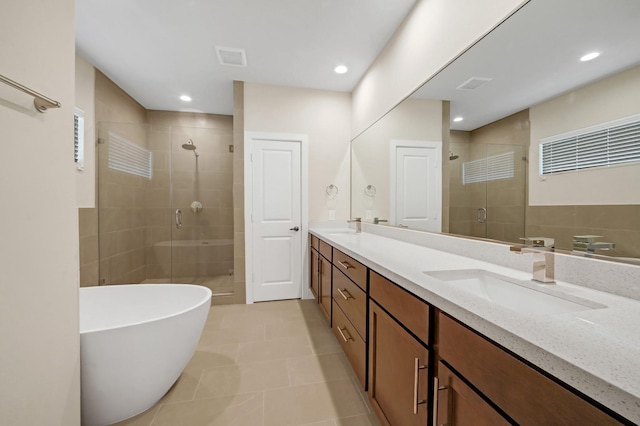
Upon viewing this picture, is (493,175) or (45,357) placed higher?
(493,175)

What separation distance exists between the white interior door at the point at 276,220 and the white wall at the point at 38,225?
82.9 inches

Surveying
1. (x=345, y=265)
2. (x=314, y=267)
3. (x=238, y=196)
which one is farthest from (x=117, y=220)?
(x=345, y=265)

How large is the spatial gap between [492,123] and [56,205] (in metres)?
2.01

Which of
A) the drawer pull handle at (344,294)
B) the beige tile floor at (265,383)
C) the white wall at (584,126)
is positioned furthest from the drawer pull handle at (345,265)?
the white wall at (584,126)

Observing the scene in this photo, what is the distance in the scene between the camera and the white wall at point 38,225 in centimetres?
83

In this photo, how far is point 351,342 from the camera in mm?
1646

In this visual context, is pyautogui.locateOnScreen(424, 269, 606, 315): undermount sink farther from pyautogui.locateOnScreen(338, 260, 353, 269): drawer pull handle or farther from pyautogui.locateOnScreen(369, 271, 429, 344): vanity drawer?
pyautogui.locateOnScreen(338, 260, 353, 269): drawer pull handle

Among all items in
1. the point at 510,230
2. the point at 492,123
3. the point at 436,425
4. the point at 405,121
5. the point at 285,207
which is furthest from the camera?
the point at 285,207

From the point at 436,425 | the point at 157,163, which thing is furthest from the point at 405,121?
the point at 157,163

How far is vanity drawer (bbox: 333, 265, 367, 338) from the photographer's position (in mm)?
1457

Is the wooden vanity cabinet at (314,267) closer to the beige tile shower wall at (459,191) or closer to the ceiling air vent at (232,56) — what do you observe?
the beige tile shower wall at (459,191)

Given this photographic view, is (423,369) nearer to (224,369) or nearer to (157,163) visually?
(224,369)

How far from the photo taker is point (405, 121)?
7.16 ft

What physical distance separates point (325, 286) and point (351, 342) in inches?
32.1
